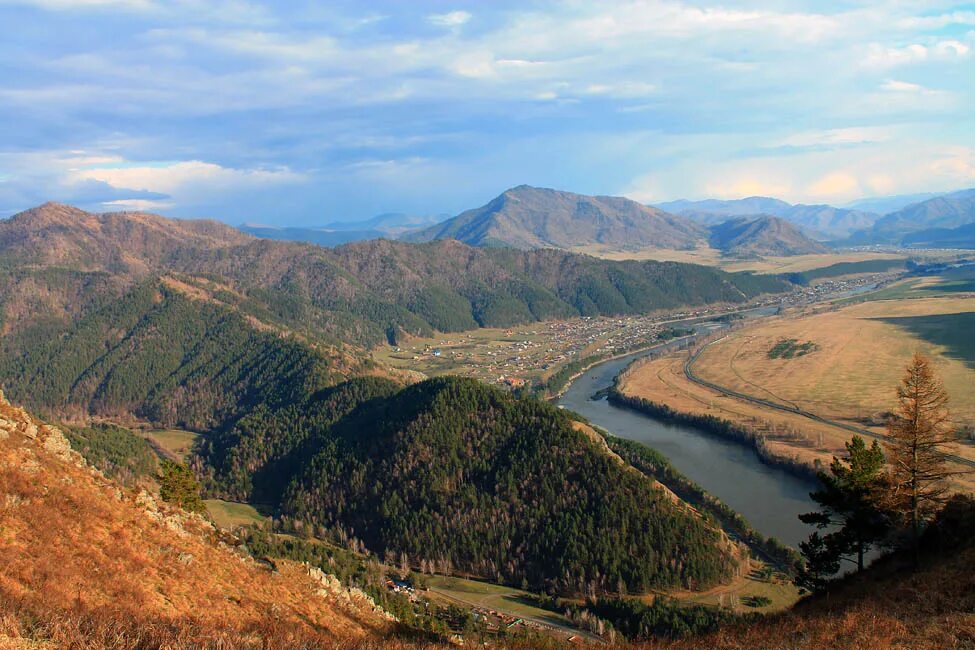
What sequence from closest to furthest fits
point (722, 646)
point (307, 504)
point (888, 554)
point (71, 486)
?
1. point (722, 646)
2. point (71, 486)
3. point (888, 554)
4. point (307, 504)

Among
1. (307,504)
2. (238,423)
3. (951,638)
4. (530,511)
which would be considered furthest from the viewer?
(238,423)

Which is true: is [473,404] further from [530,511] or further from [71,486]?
[71,486]

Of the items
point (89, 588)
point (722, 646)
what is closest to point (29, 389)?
point (89, 588)

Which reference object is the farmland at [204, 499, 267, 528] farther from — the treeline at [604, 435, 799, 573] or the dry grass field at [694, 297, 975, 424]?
the dry grass field at [694, 297, 975, 424]

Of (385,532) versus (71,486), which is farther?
(385,532)

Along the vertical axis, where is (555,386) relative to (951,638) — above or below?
below

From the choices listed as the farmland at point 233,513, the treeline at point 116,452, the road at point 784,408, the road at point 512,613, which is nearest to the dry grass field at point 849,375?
the road at point 784,408

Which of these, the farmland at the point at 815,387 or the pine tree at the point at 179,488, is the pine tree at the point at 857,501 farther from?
the farmland at the point at 815,387
